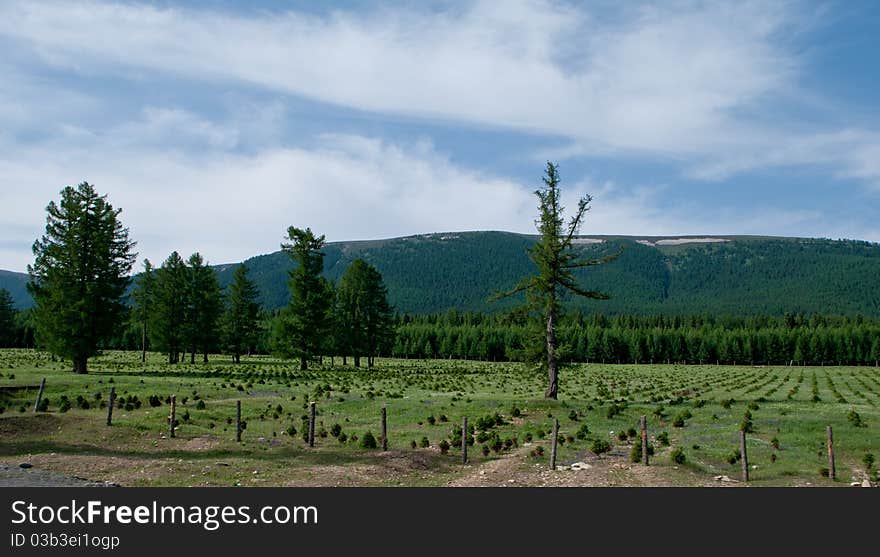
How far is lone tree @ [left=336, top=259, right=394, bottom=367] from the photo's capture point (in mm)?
69938

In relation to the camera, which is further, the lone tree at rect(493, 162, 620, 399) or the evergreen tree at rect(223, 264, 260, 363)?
the evergreen tree at rect(223, 264, 260, 363)

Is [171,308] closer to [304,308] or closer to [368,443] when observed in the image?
[304,308]

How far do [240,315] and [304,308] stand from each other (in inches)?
982

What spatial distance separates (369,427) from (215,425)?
21.0 ft

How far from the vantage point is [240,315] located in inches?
3086

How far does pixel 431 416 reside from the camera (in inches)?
1083

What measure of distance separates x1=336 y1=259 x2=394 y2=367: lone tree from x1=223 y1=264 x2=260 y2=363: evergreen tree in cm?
1483

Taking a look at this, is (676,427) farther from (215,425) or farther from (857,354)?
(857,354)

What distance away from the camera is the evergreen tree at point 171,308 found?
65938mm

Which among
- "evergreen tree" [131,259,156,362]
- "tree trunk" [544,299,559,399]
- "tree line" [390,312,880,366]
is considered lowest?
"tree line" [390,312,880,366]

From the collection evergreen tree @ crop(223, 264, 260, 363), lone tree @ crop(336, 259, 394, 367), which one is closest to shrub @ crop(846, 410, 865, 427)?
lone tree @ crop(336, 259, 394, 367)

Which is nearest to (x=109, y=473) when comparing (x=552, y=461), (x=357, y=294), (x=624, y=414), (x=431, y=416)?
(x=552, y=461)

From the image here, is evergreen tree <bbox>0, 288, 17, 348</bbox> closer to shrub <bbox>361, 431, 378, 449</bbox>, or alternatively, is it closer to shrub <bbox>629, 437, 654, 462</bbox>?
shrub <bbox>361, 431, 378, 449</bbox>

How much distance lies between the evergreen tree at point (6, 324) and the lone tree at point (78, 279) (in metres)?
83.5
